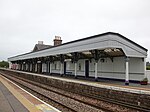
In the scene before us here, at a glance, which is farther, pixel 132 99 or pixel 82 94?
pixel 82 94

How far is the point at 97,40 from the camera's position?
18.3 metres

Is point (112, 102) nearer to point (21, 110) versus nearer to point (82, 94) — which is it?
point (82, 94)

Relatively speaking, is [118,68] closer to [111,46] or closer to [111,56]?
[111,56]

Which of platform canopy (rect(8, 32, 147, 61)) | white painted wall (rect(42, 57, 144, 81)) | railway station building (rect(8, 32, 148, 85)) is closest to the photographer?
platform canopy (rect(8, 32, 147, 61))

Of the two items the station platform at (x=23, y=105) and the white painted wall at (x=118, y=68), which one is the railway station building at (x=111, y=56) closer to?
the white painted wall at (x=118, y=68)

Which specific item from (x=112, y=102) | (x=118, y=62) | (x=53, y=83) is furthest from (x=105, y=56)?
(x=112, y=102)

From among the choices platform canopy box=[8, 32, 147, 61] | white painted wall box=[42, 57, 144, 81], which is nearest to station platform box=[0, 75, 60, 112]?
platform canopy box=[8, 32, 147, 61]

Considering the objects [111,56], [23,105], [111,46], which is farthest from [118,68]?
[23,105]

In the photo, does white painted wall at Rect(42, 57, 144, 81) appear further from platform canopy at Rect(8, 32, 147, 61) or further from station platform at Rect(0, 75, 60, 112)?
station platform at Rect(0, 75, 60, 112)

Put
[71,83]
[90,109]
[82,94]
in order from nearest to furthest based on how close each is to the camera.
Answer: [90,109], [82,94], [71,83]

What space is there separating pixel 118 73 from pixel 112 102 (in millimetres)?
9596

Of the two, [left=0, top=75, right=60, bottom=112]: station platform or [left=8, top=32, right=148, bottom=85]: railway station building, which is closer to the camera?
[left=0, top=75, right=60, bottom=112]: station platform

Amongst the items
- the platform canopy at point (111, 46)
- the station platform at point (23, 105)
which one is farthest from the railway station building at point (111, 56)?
the station platform at point (23, 105)

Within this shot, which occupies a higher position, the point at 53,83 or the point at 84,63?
the point at 84,63
